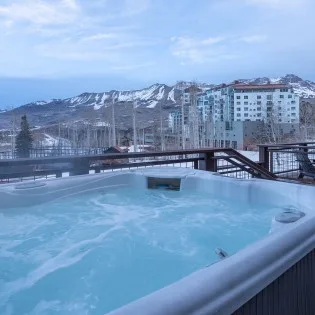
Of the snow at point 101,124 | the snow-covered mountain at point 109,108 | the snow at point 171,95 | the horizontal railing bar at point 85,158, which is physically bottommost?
the horizontal railing bar at point 85,158

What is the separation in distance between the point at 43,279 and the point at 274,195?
6.24ft

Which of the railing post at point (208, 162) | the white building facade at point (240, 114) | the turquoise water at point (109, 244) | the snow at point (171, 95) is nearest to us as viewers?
the turquoise water at point (109, 244)

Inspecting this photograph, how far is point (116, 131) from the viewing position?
25250mm

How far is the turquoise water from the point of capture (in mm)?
1681

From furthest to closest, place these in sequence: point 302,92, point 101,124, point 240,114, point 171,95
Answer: point 302,92, point 171,95, point 240,114, point 101,124

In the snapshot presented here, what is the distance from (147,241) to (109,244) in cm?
27

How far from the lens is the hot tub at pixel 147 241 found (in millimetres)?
983

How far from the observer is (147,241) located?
2398 mm

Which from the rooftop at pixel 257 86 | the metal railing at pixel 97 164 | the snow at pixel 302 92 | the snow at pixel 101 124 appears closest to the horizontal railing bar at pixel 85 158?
the metal railing at pixel 97 164

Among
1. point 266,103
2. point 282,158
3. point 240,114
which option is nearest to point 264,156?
point 282,158

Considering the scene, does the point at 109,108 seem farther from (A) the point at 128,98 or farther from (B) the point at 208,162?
(B) the point at 208,162

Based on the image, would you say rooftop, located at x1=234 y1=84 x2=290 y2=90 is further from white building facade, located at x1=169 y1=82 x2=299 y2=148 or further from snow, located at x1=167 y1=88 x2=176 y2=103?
snow, located at x1=167 y1=88 x2=176 y2=103

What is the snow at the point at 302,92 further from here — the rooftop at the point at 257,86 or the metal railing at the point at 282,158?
the metal railing at the point at 282,158

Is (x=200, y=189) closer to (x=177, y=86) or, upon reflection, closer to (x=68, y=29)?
(x=68, y=29)
